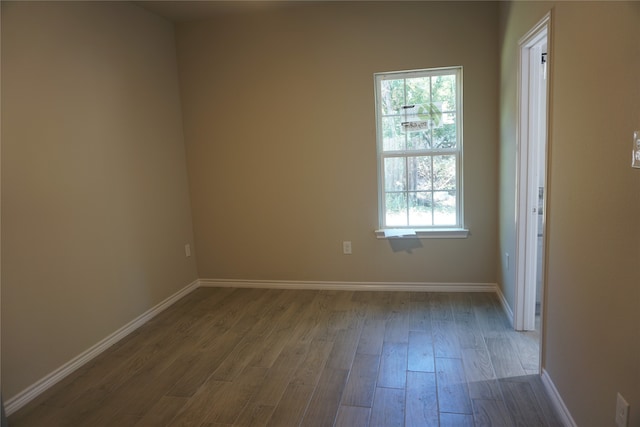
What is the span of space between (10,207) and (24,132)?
448 mm

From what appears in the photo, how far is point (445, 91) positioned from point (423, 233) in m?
1.26

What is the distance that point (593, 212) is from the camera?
1567 millimetres

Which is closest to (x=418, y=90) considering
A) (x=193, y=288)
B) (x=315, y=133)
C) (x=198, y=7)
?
(x=315, y=133)

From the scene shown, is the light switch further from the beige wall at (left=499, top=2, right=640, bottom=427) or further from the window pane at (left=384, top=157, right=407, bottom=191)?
the window pane at (left=384, top=157, right=407, bottom=191)

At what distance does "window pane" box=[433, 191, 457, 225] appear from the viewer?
3.60 meters

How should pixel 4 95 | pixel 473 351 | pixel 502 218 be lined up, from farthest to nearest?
pixel 502 218 → pixel 473 351 → pixel 4 95

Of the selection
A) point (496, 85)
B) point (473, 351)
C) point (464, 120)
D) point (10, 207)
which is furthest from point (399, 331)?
point (10, 207)

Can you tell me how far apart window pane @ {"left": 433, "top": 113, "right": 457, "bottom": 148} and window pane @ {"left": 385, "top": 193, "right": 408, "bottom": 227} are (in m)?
0.55

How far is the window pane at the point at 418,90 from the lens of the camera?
11.5 ft

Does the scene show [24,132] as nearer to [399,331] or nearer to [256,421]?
[256,421]

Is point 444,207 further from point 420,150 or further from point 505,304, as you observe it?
point 505,304

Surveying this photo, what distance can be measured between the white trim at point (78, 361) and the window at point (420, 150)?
2163 mm

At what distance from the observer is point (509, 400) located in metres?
2.09

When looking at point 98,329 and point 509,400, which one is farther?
point 98,329
